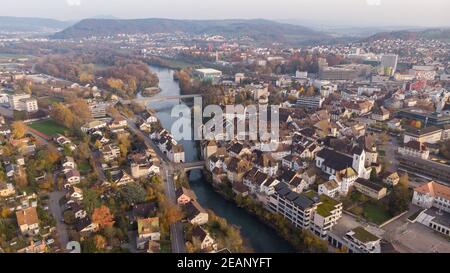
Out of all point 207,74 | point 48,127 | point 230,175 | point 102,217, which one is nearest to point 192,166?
point 230,175

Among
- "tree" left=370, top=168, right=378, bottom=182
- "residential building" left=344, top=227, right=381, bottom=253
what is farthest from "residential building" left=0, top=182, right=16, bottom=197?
"tree" left=370, top=168, right=378, bottom=182

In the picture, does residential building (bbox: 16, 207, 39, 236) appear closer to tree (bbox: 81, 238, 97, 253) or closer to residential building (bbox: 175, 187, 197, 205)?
tree (bbox: 81, 238, 97, 253)

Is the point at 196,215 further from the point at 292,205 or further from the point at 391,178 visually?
the point at 391,178
